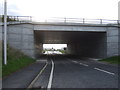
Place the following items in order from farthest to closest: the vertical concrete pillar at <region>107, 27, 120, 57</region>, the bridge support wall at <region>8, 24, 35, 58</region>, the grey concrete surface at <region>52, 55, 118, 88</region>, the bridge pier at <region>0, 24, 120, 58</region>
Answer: the vertical concrete pillar at <region>107, 27, 120, 57</region> → the bridge pier at <region>0, 24, 120, 58</region> → the bridge support wall at <region>8, 24, 35, 58</region> → the grey concrete surface at <region>52, 55, 118, 88</region>

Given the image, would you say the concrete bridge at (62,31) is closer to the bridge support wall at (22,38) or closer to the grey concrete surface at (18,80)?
the bridge support wall at (22,38)

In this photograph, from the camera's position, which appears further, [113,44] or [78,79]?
[113,44]

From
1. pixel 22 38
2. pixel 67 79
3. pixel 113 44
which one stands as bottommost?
pixel 67 79

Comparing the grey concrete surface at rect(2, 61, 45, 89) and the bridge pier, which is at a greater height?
the bridge pier

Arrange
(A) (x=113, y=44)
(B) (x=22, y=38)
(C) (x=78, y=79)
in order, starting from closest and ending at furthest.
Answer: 1. (C) (x=78, y=79)
2. (B) (x=22, y=38)
3. (A) (x=113, y=44)

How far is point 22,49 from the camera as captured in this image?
21.7m

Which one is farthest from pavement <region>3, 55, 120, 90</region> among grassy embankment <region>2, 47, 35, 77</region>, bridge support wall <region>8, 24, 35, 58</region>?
bridge support wall <region>8, 24, 35, 58</region>

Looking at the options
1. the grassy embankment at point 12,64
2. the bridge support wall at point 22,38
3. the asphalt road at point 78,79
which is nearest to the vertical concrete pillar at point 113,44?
the asphalt road at point 78,79

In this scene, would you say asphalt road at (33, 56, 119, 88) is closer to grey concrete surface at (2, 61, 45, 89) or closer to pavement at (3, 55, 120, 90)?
pavement at (3, 55, 120, 90)

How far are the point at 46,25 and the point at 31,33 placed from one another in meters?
3.01

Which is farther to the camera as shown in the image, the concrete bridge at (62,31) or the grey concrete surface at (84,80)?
the concrete bridge at (62,31)

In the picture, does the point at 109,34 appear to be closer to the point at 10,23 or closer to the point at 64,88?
the point at 10,23

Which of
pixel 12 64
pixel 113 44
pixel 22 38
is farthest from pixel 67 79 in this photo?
pixel 113 44

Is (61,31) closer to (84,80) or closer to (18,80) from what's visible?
(84,80)
